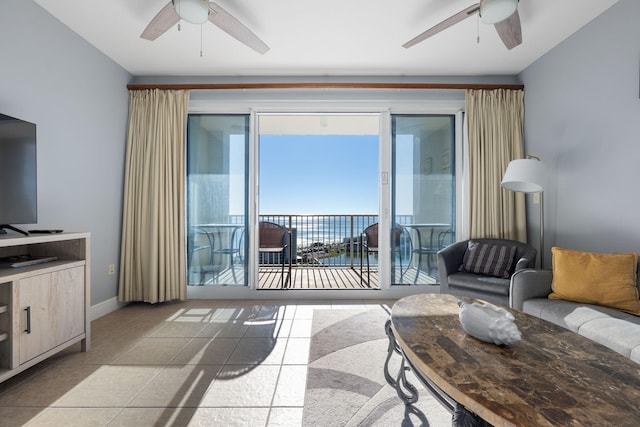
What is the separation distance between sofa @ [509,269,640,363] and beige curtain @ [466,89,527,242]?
1116 millimetres

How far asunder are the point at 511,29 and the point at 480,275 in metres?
2.07

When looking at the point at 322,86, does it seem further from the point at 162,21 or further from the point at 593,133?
the point at 593,133

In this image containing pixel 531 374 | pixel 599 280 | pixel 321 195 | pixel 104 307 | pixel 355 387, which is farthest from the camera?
pixel 321 195

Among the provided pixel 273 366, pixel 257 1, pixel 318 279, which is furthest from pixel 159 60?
pixel 318 279

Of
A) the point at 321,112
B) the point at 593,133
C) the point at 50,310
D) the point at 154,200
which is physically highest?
the point at 321,112

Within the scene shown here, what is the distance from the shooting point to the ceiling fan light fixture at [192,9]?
187 centimetres

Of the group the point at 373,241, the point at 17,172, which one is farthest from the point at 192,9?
the point at 373,241

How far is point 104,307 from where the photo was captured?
9.77 ft

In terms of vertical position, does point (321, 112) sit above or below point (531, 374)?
above

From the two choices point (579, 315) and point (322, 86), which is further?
point (322, 86)

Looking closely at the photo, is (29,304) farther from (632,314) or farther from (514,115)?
(514,115)

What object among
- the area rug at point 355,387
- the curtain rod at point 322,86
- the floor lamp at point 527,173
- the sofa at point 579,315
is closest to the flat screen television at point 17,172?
the curtain rod at point 322,86

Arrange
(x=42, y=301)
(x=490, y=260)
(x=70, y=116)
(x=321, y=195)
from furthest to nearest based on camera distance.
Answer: (x=321, y=195)
(x=490, y=260)
(x=70, y=116)
(x=42, y=301)

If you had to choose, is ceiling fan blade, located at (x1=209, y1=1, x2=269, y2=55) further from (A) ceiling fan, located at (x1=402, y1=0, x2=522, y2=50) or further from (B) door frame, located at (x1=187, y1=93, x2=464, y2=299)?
(A) ceiling fan, located at (x1=402, y1=0, x2=522, y2=50)
